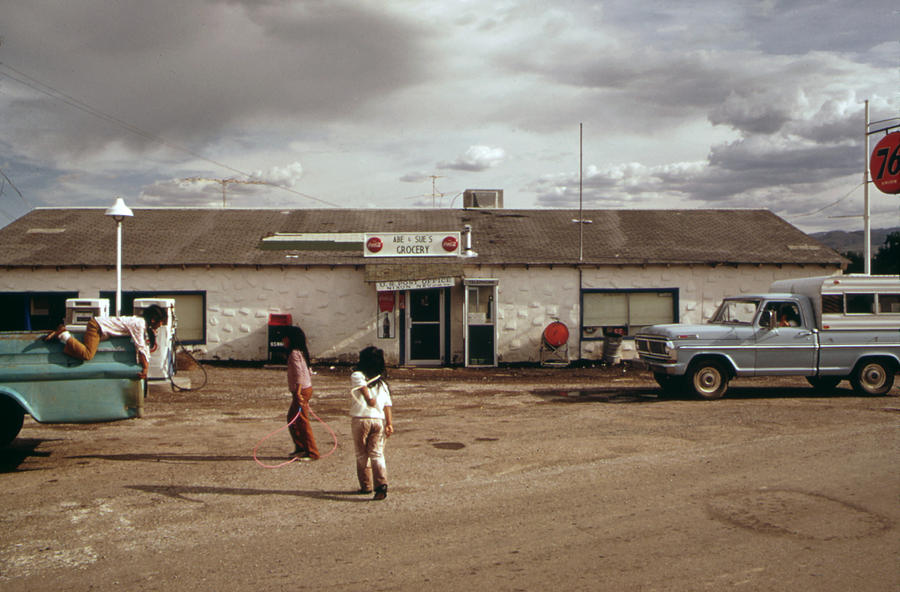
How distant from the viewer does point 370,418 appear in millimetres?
6602

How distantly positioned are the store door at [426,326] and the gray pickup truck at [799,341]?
22.8 feet

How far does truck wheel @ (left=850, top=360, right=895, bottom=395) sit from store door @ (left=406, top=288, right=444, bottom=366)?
9.90 m

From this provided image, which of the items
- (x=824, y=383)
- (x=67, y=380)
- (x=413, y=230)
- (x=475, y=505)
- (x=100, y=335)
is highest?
(x=413, y=230)

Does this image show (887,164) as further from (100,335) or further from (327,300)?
(100,335)

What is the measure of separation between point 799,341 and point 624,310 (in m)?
6.73

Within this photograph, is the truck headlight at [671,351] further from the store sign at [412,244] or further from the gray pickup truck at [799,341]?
the store sign at [412,244]

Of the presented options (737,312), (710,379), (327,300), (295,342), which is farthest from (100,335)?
(737,312)

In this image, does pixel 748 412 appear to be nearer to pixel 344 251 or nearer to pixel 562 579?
Answer: pixel 562 579

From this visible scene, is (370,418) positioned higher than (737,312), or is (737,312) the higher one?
(737,312)

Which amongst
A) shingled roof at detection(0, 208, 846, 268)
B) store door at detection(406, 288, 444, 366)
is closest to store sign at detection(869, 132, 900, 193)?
shingled roof at detection(0, 208, 846, 268)

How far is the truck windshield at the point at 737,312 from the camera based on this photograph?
13579mm

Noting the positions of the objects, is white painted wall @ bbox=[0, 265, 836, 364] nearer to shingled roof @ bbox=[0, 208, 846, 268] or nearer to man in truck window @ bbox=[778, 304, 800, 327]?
shingled roof @ bbox=[0, 208, 846, 268]

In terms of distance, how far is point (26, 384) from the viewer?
25.1 ft

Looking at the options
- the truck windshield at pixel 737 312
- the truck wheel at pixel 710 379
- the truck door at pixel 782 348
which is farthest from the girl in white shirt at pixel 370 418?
the truck windshield at pixel 737 312
